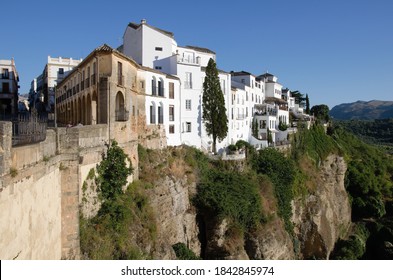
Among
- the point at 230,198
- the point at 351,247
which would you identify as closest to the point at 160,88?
the point at 230,198

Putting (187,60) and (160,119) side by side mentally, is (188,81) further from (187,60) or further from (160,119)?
(160,119)

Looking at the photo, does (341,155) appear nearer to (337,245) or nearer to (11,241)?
(337,245)

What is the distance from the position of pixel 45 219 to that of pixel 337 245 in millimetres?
38990

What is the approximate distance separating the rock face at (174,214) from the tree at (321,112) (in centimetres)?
5149

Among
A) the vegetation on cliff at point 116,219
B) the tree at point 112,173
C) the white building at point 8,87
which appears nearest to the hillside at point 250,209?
the vegetation on cliff at point 116,219

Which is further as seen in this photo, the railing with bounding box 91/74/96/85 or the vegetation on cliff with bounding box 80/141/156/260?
the railing with bounding box 91/74/96/85

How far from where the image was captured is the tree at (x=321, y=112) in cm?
6844

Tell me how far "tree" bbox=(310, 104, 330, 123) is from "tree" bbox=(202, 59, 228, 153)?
141 feet

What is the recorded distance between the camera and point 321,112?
230 ft

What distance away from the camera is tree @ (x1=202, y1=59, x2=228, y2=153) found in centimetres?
3062

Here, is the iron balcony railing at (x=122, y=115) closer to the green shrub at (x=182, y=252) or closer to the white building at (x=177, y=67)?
the green shrub at (x=182, y=252)

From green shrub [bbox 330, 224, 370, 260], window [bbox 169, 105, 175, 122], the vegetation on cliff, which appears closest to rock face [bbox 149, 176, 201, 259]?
the vegetation on cliff

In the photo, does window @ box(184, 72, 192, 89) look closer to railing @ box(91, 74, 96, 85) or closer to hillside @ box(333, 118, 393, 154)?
railing @ box(91, 74, 96, 85)
